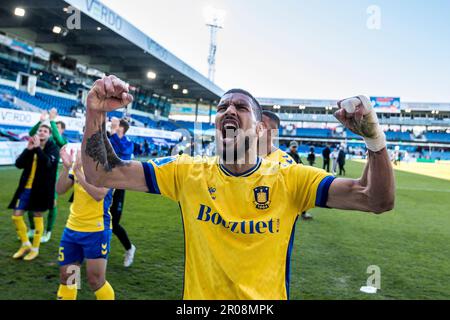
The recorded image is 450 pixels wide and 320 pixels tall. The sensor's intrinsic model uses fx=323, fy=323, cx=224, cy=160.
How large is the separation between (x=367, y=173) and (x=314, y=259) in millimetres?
4435

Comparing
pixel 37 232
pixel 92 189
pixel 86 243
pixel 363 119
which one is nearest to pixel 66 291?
pixel 86 243

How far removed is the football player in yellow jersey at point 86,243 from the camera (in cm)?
311

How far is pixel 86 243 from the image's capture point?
323 centimetres

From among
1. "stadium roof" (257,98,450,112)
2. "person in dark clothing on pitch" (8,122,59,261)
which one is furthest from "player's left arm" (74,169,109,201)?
"stadium roof" (257,98,450,112)

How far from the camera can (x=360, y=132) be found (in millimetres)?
1556

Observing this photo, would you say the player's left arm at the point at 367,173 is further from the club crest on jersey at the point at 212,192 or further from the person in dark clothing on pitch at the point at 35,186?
the person in dark clothing on pitch at the point at 35,186

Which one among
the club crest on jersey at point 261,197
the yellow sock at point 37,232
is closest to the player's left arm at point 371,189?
the club crest on jersey at point 261,197

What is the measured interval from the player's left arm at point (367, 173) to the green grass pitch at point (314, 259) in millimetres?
2782

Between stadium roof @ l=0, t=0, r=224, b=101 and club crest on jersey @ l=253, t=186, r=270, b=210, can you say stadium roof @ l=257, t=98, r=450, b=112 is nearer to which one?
stadium roof @ l=0, t=0, r=224, b=101

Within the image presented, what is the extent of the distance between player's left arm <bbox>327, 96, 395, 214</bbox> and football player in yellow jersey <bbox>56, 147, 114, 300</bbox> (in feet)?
8.12

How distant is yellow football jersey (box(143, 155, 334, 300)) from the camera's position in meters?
1.81
